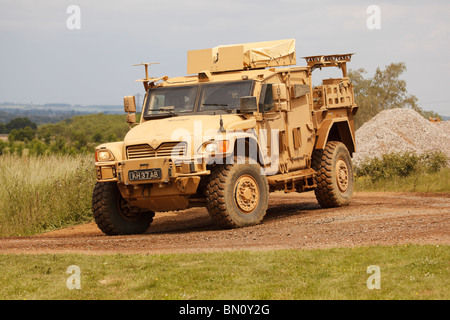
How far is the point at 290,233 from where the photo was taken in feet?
37.7

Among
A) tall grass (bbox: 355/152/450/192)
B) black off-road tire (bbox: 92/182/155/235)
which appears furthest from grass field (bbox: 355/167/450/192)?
black off-road tire (bbox: 92/182/155/235)

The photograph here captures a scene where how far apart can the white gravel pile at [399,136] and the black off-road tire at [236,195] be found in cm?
1339

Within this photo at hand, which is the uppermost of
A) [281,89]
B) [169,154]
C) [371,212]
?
[281,89]

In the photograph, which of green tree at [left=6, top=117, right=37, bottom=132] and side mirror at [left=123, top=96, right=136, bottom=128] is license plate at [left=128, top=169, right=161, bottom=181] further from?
green tree at [left=6, top=117, right=37, bottom=132]

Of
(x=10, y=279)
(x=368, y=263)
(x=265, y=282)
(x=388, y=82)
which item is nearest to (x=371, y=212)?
(x=368, y=263)

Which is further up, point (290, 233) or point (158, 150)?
point (158, 150)

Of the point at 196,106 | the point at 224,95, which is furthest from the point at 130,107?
the point at 224,95

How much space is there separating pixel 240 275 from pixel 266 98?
5.63 m

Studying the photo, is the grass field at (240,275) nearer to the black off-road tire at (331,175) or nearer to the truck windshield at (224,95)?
the truck windshield at (224,95)

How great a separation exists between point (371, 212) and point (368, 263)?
5448 mm

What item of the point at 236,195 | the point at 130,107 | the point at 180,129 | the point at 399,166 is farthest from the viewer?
the point at 399,166

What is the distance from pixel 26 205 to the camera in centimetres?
1600

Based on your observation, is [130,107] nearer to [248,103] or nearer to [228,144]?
[248,103]

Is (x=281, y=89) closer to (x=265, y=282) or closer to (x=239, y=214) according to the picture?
(x=239, y=214)
